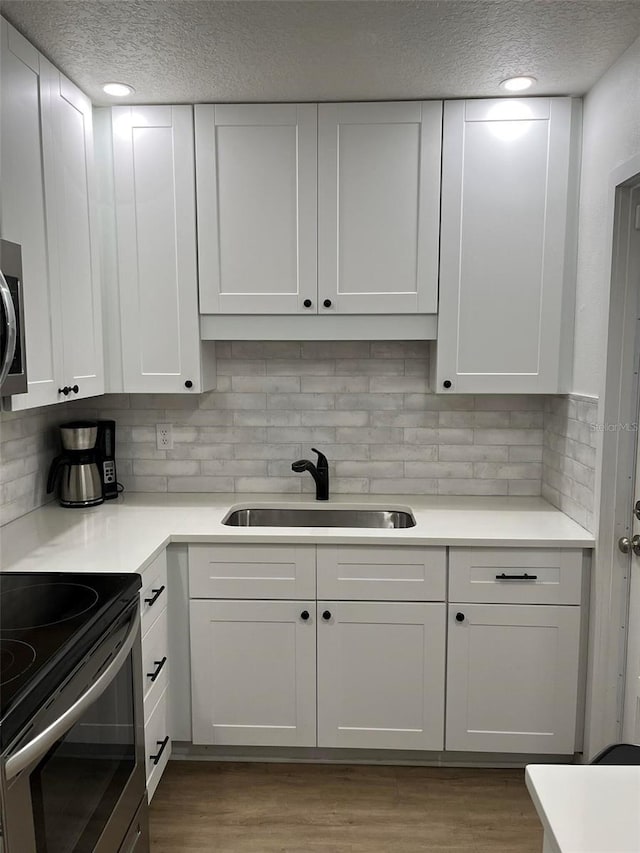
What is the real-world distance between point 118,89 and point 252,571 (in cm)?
179

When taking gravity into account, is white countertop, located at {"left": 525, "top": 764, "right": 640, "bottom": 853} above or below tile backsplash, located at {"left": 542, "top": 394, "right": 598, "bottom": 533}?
below

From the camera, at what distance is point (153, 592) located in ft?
7.23

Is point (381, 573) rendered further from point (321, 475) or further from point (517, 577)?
point (321, 475)

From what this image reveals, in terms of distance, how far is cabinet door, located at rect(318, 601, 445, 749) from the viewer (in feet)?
7.91

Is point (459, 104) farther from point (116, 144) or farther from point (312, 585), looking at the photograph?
point (312, 585)

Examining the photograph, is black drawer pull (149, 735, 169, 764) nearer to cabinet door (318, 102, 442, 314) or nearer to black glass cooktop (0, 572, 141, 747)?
black glass cooktop (0, 572, 141, 747)

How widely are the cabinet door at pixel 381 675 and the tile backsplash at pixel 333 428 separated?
725 mm

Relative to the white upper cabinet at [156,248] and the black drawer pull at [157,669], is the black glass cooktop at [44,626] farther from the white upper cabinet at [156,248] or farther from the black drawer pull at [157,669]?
the white upper cabinet at [156,248]

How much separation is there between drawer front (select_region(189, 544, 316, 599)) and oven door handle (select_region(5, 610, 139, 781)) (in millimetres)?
633

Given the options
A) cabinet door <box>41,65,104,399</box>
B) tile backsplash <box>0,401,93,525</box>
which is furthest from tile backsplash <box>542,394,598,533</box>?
tile backsplash <box>0,401,93,525</box>

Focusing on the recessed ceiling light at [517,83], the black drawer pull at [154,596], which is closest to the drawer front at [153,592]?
the black drawer pull at [154,596]

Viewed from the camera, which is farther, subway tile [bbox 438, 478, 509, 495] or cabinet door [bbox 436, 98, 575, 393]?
subway tile [bbox 438, 478, 509, 495]

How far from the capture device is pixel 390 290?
260 centimetres

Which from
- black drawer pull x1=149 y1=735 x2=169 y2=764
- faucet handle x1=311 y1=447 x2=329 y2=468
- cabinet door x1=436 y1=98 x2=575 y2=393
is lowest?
black drawer pull x1=149 y1=735 x2=169 y2=764
